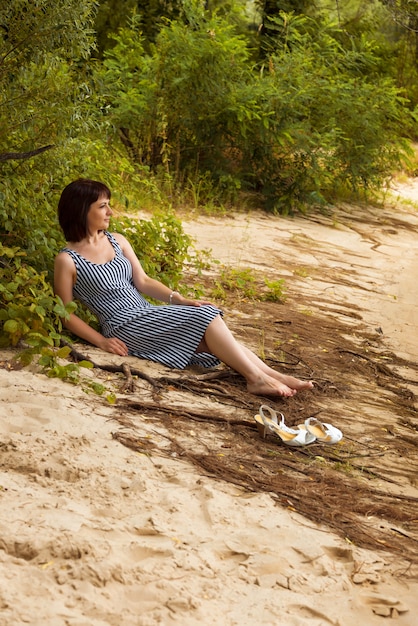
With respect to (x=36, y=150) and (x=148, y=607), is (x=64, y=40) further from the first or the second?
(x=148, y=607)

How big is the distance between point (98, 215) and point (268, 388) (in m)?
1.34

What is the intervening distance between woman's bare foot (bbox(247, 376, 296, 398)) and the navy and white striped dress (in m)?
0.37

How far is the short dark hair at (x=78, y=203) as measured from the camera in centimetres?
488

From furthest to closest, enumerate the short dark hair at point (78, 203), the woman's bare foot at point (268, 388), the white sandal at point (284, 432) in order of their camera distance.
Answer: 1. the short dark hair at point (78, 203)
2. the woman's bare foot at point (268, 388)
3. the white sandal at point (284, 432)

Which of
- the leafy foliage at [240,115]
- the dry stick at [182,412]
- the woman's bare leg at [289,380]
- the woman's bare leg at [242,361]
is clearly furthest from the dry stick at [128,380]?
the leafy foliage at [240,115]

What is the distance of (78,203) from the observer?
4.88 metres

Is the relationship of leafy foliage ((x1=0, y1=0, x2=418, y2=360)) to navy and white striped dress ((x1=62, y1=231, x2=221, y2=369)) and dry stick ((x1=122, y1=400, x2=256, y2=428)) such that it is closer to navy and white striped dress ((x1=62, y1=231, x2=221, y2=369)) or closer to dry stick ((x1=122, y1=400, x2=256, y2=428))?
Answer: navy and white striped dress ((x1=62, y1=231, x2=221, y2=369))

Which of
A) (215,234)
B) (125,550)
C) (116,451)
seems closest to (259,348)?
(116,451)

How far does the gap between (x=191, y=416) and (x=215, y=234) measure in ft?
16.7

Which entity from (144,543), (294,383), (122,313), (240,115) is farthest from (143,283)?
(240,115)

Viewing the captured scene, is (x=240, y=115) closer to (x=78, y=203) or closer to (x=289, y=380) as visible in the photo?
(x=78, y=203)

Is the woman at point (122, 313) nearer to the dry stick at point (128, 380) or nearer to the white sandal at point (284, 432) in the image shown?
the dry stick at point (128, 380)

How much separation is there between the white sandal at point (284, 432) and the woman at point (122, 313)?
0.57 m

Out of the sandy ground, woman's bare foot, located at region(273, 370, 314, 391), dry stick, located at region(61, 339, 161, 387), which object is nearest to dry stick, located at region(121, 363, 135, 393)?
dry stick, located at region(61, 339, 161, 387)
